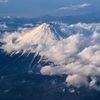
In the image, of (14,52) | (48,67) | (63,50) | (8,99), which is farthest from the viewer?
(14,52)

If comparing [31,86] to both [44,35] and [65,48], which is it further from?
[44,35]

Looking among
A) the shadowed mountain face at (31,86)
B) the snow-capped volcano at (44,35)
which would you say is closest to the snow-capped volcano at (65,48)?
the snow-capped volcano at (44,35)

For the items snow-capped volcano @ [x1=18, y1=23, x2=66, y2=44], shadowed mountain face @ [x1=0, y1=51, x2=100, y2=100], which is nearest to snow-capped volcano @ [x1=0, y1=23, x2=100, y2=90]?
snow-capped volcano @ [x1=18, y1=23, x2=66, y2=44]

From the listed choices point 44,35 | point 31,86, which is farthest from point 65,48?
point 31,86

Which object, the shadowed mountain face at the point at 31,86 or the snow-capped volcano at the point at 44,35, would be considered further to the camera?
the snow-capped volcano at the point at 44,35

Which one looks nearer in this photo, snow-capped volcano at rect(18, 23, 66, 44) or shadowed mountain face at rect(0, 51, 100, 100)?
shadowed mountain face at rect(0, 51, 100, 100)

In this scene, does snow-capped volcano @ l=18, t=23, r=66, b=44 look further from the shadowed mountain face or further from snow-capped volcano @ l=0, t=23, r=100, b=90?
the shadowed mountain face

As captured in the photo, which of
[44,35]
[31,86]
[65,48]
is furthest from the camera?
[44,35]

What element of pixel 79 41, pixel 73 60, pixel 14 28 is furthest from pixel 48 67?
pixel 14 28

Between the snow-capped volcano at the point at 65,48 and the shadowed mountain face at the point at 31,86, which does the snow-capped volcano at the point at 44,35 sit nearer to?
the snow-capped volcano at the point at 65,48

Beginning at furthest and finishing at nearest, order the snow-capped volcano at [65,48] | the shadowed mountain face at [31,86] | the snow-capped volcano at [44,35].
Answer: the snow-capped volcano at [44,35] → the snow-capped volcano at [65,48] → the shadowed mountain face at [31,86]

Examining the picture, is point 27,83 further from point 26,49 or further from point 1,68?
point 26,49
